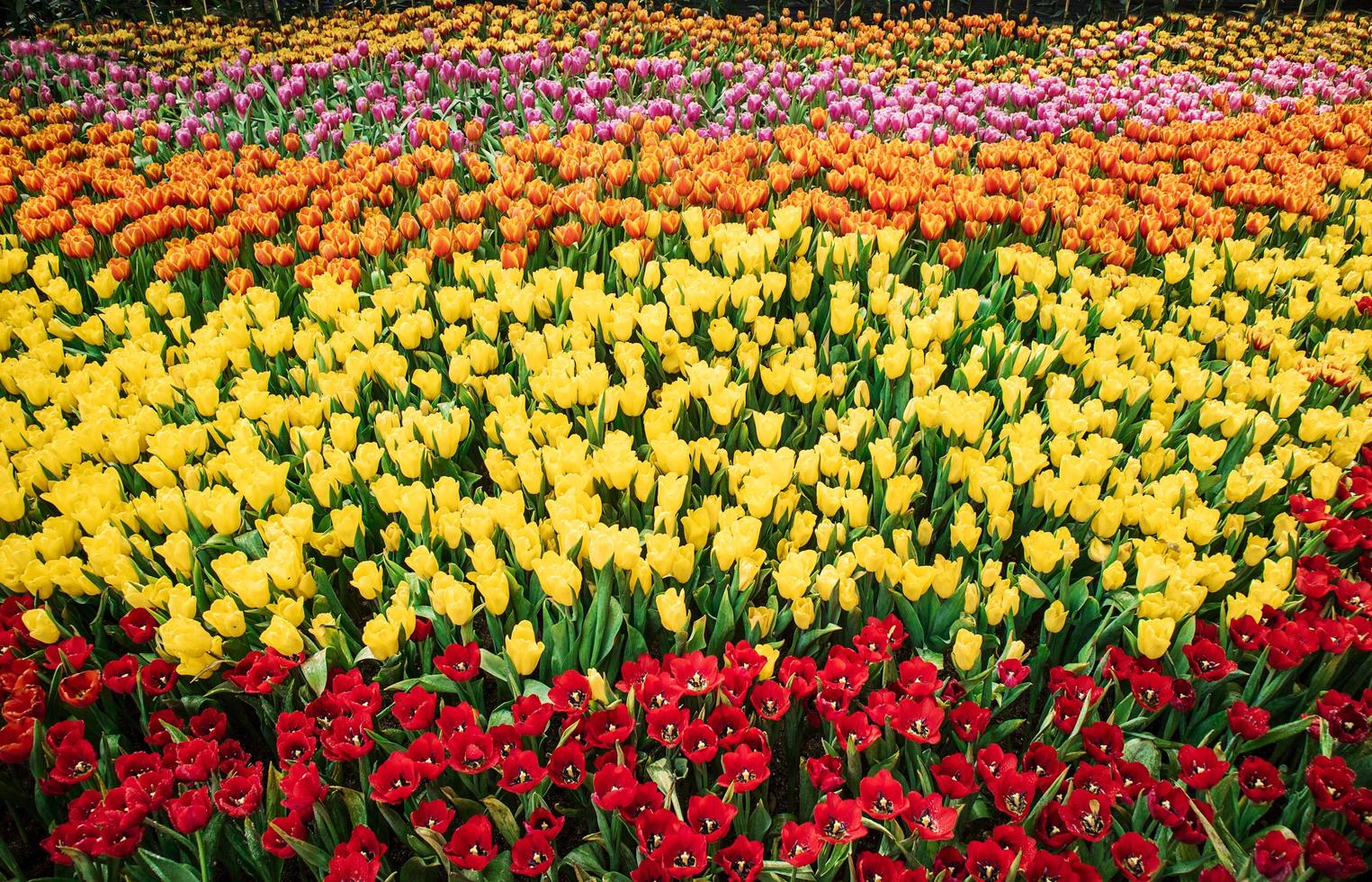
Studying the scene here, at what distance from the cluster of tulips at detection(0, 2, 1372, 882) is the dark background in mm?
6493

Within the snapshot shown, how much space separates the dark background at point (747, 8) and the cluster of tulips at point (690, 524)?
649 cm

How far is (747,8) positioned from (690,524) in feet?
34.5

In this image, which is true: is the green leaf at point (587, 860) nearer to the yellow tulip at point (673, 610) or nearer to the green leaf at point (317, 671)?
the yellow tulip at point (673, 610)

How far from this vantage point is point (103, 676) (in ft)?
6.21

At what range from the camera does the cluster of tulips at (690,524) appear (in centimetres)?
165

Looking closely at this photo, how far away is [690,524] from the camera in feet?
7.00

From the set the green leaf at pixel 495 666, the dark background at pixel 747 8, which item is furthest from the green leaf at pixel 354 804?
the dark background at pixel 747 8

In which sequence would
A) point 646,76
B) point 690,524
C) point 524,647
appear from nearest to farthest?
point 524,647
point 690,524
point 646,76

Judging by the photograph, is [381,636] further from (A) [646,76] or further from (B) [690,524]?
(A) [646,76]

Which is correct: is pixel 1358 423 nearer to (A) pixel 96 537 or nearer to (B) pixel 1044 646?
(B) pixel 1044 646

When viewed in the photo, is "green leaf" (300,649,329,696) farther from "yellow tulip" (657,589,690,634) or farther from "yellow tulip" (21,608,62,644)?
"yellow tulip" (657,589,690,634)

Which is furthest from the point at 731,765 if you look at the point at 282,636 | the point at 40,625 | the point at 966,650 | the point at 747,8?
the point at 747,8

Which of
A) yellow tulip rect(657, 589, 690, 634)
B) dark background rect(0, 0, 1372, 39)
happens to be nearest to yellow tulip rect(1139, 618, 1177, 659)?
yellow tulip rect(657, 589, 690, 634)

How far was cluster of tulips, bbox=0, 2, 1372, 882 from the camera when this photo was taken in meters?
1.65
